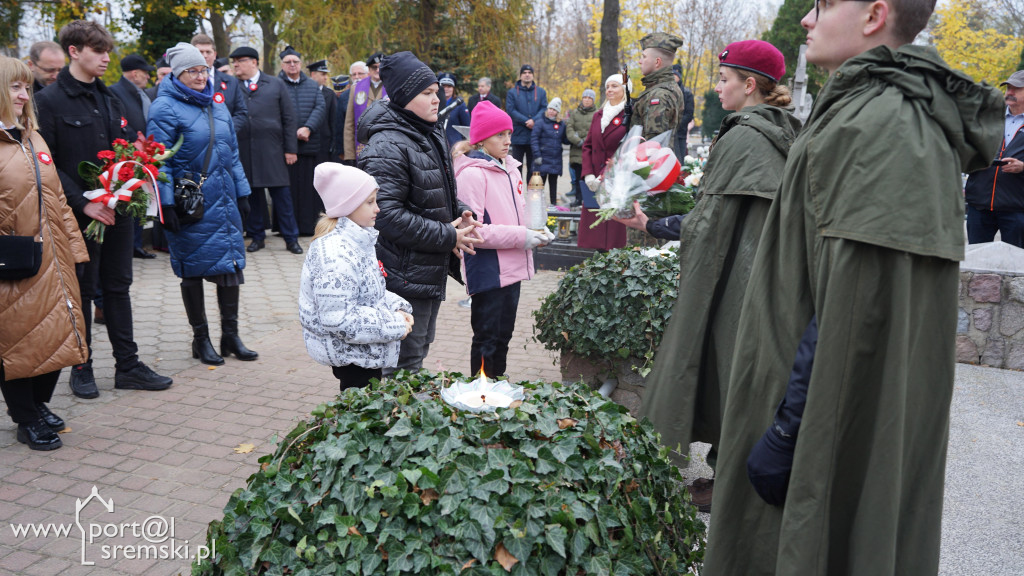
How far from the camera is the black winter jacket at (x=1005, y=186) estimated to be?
7.60 m

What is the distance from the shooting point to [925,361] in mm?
1884

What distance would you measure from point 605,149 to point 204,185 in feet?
15.0

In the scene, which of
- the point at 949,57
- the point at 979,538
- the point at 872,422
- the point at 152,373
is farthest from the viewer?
the point at 949,57

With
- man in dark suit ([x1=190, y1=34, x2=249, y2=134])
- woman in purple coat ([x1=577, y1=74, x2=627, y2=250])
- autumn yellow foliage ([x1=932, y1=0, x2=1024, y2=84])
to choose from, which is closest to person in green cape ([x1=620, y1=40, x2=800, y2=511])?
woman in purple coat ([x1=577, y1=74, x2=627, y2=250])

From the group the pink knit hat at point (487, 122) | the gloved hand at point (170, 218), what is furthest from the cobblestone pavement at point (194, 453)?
the pink knit hat at point (487, 122)

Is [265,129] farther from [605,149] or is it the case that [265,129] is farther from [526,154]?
[526,154]

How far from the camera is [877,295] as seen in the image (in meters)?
1.81

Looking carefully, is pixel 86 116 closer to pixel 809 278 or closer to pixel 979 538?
pixel 809 278

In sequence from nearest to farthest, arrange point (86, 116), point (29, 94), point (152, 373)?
point (29, 94), point (86, 116), point (152, 373)

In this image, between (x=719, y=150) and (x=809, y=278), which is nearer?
(x=809, y=278)

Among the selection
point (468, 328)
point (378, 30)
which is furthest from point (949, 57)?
point (468, 328)

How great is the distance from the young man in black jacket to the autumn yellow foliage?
3171 cm

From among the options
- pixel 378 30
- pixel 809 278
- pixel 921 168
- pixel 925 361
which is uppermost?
pixel 378 30

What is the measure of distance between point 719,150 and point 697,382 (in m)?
1.02
